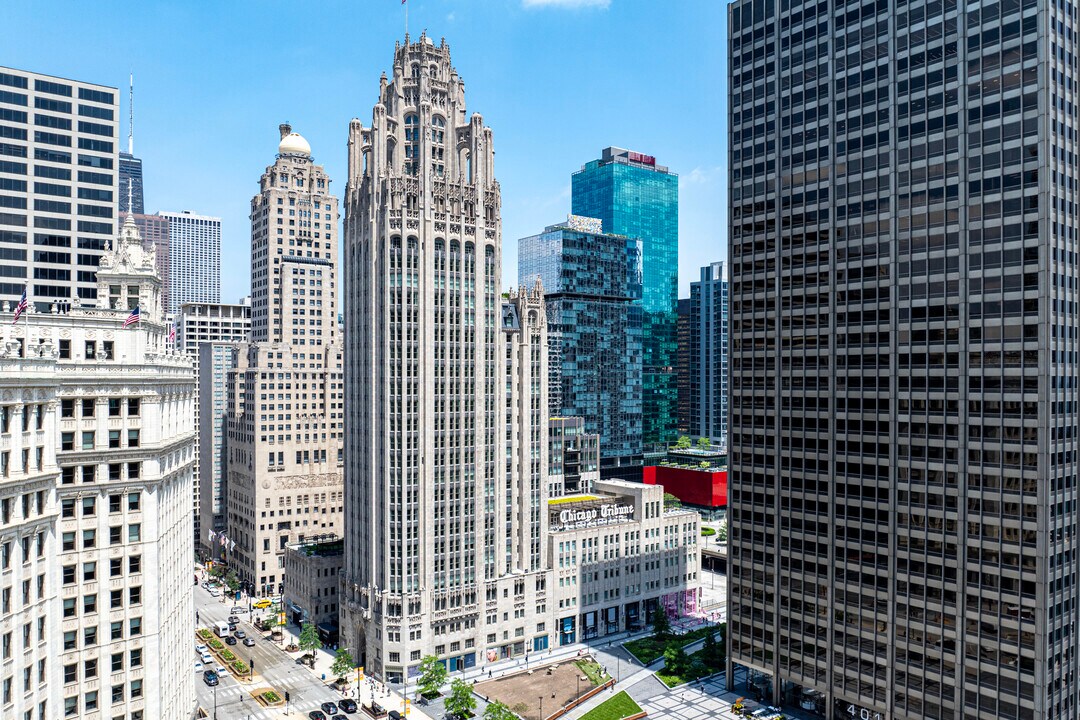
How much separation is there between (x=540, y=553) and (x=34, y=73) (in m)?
121

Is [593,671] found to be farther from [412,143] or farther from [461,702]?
[412,143]

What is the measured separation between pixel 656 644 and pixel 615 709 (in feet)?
117

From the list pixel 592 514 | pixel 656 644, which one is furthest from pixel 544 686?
pixel 592 514

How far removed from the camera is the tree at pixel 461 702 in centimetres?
12275

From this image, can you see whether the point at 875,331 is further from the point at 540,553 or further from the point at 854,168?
the point at 540,553

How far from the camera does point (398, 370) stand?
144125 millimetres

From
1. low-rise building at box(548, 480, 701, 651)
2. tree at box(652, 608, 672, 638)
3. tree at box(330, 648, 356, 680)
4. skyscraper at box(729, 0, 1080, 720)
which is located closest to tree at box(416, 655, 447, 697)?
tree at box(330, 648, 356, 680)

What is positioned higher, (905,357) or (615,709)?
(905,357)

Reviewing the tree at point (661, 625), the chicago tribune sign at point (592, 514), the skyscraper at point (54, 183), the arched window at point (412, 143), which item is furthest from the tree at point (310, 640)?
the arched window at point (412, 143)

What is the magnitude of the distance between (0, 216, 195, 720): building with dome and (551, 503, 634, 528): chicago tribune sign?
3830 inches

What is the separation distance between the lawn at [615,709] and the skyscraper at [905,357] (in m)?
20.0

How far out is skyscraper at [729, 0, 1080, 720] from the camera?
10069cm

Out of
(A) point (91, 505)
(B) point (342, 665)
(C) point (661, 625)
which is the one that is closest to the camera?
(A) point (91, 505)

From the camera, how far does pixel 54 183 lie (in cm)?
12256
